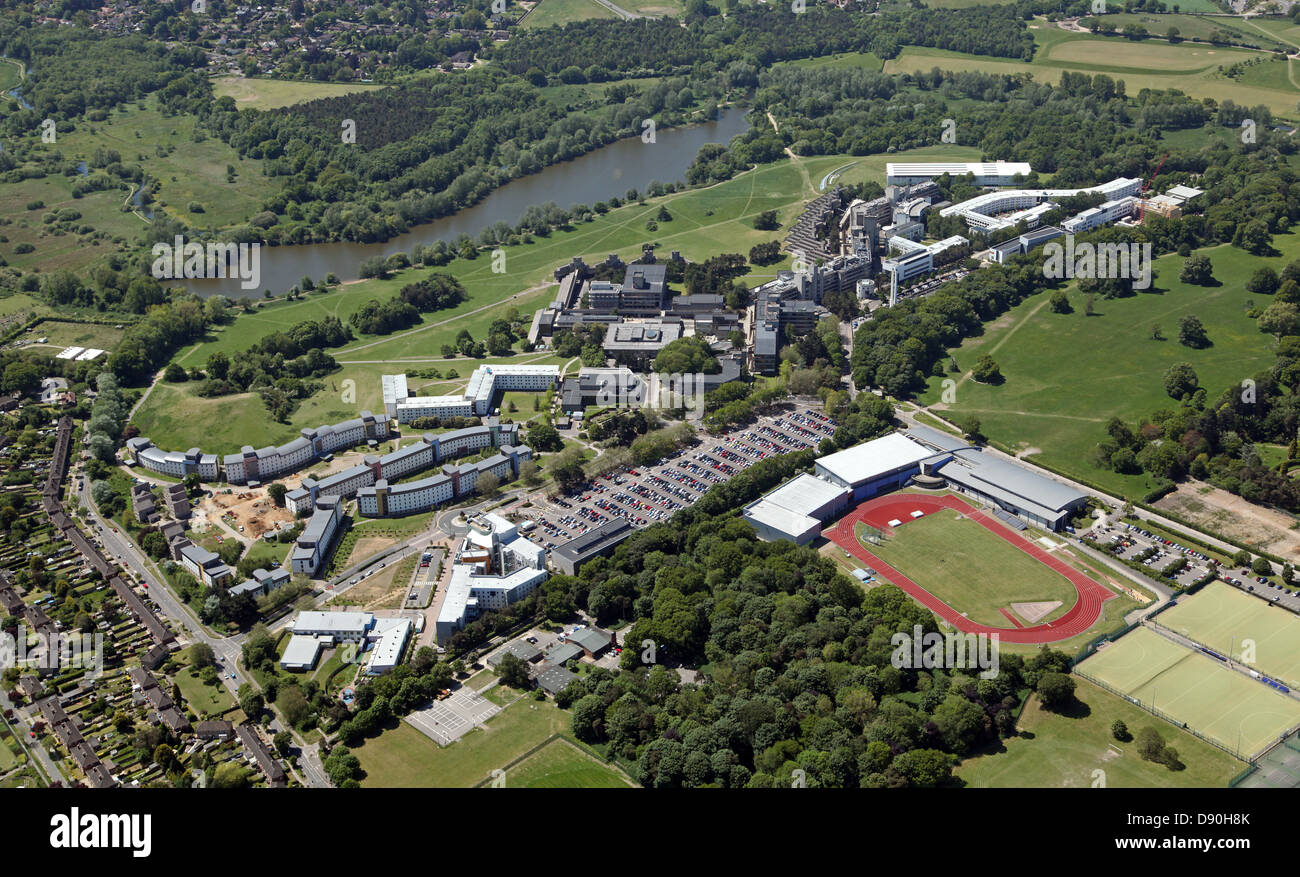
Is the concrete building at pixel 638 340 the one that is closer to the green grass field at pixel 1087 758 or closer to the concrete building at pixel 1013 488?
the concrete building at pixel 1013 488

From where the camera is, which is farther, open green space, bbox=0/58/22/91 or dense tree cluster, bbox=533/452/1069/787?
open green space, bbox=0/58/22/91

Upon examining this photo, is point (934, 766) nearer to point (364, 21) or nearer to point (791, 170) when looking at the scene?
point (791, 170)

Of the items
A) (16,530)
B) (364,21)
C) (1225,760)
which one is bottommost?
(1225,760)

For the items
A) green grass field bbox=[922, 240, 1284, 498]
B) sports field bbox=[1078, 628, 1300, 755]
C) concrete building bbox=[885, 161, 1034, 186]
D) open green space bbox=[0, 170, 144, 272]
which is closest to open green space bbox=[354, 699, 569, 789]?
sports field bbox=[1078, 628, 1300, 755]

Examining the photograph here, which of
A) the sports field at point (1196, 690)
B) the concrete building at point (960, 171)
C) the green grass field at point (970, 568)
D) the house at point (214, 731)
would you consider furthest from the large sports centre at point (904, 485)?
the concrete building at point (960, 171)

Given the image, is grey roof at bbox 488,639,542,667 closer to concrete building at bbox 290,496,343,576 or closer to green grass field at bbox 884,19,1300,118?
concrete building at bbox 290,496,343,576
